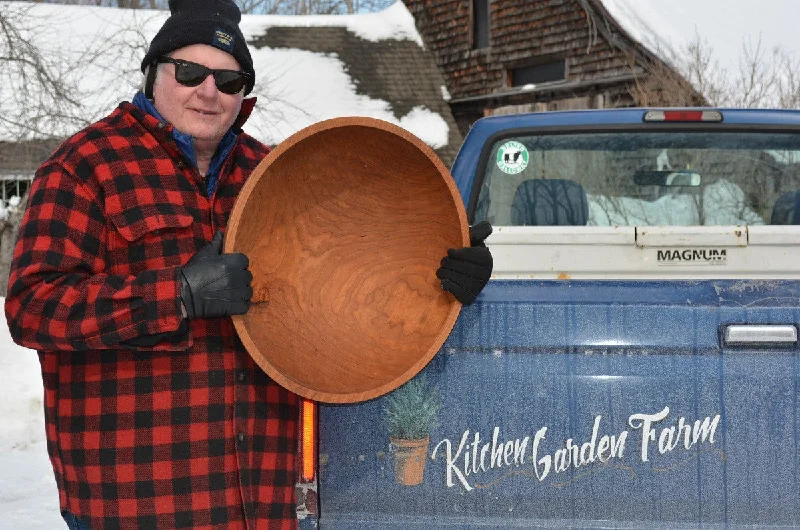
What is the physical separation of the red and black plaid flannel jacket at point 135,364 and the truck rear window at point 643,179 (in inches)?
65.4

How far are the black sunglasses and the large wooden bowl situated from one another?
25 centimetres

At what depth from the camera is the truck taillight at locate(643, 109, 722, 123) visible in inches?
143

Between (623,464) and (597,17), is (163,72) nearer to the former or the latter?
(623,464)

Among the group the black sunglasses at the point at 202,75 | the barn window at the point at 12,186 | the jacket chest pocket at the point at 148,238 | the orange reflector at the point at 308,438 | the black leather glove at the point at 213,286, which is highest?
the barn window at the point at 12,186

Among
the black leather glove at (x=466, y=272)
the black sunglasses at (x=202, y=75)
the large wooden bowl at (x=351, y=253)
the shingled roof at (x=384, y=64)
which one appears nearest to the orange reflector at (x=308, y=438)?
the large wooden bowl at (x=351, y=253)

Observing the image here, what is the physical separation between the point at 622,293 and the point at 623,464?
16.3 inches

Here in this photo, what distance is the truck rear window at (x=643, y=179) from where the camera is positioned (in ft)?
12.6

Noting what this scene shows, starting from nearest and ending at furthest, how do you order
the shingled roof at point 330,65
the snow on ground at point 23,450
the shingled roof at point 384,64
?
the snow on ground at point 23,450 < the shingled roof at point 330,65 < the shingled roof at point 384,64

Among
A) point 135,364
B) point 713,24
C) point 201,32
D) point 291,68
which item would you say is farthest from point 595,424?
point 291,68

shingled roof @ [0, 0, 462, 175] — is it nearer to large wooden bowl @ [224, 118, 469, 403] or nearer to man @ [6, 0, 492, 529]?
large wooden bowl @ [224, 118, 469, 403]

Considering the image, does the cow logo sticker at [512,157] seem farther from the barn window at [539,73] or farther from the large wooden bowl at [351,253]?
the barn window at [539,73]

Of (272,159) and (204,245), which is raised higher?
(272,159)

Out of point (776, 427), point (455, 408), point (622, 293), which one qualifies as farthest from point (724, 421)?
point (455, 408)

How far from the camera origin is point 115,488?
225 centimetres
